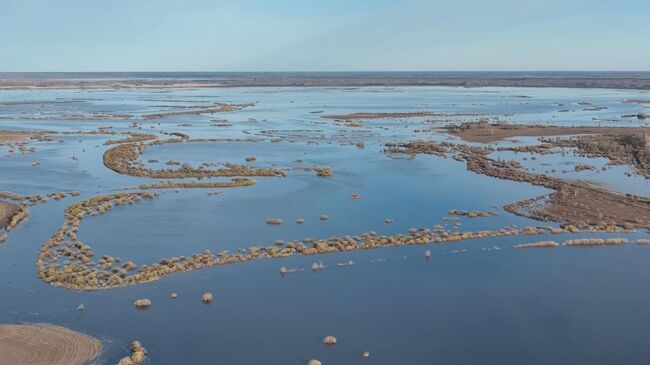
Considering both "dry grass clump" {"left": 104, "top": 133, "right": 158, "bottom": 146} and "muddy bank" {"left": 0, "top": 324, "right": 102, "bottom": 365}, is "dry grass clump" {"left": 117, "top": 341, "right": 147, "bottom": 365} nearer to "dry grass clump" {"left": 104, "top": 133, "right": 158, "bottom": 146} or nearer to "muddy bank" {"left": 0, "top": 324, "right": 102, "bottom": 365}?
"muddy bank" {"left": 0, "top": 324, "right": 102, "bottom": 365}

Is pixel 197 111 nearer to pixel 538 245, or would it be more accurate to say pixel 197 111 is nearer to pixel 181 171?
pixel 181 171

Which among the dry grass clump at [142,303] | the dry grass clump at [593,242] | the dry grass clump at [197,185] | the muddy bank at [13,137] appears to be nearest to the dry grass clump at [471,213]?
the dry grass clump at [593,242]

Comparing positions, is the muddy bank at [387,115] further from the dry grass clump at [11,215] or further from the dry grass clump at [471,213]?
the dry grass clump at [11,215]

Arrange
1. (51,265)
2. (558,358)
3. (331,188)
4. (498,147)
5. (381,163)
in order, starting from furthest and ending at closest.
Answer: (498,147) → (381,163) → (331,188) → (51,265) → (558,358)

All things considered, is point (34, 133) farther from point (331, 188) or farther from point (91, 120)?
point (331, 188)

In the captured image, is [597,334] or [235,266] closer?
[597,334]

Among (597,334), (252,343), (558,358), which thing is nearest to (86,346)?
(252,343)

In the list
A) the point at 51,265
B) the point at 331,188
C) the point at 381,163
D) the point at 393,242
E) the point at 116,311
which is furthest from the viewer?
the point at 381,163
